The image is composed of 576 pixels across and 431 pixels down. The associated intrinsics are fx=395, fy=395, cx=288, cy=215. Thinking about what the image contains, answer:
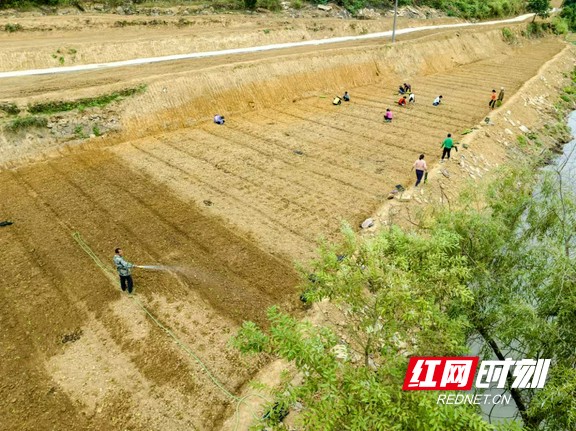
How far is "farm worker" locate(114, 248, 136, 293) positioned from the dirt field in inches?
16.8

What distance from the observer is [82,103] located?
22.6 meters

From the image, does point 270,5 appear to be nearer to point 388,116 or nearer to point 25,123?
point 388,116

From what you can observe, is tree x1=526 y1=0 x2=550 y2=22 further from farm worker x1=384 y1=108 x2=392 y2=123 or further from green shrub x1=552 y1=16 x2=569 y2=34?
farm worker x1=384 y1=108 x2=392 y2=123

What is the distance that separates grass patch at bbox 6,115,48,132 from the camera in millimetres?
20094

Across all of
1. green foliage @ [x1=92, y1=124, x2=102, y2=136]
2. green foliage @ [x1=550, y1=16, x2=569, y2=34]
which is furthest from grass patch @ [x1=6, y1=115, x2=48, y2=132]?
green foliage @ [x1=550, y1=16, x2=569, y2=34]

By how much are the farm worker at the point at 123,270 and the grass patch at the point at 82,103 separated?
13614 millimetres

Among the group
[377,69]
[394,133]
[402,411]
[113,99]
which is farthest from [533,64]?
[402,411]

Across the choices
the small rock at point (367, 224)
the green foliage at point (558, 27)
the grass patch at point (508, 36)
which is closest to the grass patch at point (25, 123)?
the small rock at point (367, 224)

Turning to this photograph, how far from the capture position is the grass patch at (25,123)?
20.1 metres

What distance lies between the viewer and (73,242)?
15.3 metres

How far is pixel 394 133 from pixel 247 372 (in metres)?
19.9

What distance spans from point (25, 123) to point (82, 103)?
10.9 feet
